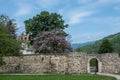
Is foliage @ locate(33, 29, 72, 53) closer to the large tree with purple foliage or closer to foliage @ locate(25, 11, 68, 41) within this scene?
the large tree with purple foliage

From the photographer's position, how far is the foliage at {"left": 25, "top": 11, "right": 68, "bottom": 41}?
7388 centimetres

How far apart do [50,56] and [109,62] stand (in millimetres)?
9951

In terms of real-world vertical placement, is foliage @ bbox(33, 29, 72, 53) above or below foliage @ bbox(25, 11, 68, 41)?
below

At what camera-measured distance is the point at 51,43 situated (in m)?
67.1

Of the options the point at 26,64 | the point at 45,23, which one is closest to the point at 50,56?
the point at 26,64

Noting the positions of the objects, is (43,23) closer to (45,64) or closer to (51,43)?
(51,43)

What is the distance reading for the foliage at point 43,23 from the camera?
242 ft

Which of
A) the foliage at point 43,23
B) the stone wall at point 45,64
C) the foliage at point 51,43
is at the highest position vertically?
the foliage at point 43,23

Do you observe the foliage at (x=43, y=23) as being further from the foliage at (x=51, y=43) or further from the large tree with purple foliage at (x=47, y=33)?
the foliage at (x=51, y=43)

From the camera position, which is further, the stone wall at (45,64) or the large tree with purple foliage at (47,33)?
the large tree with purple foliage at (47,33)

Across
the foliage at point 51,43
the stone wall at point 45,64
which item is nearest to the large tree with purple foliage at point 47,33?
the foliage at point 51,43

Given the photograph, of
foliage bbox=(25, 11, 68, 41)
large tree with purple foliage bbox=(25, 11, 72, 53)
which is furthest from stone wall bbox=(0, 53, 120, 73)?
foliage bbox=(25, 11, 68, 41)

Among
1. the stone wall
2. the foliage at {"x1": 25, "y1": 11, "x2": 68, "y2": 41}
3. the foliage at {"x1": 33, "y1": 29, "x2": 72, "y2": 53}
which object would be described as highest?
the foliage at {"x1": 25, "y1": 11, "x2": 68, "y2": 41}

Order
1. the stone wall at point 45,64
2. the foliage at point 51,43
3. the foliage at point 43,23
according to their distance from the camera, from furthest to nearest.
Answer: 1. the foliage at point 43,23
2. the foliage at point 51,43
3. the stone wall at point 45,64
